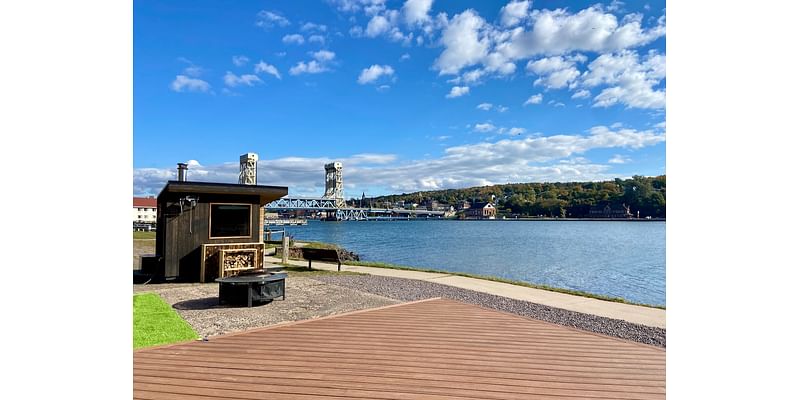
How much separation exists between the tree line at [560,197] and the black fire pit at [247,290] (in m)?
49.6

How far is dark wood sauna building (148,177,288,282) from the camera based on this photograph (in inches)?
307

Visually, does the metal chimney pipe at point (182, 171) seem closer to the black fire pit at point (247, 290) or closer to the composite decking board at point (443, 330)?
the black fire pit at point (247, 290)

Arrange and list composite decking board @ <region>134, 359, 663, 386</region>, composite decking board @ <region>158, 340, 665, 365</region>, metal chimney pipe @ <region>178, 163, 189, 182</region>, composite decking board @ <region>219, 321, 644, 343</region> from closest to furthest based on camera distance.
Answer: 1. composite decking board @ <region>134, 359, 663, 386</region>
2. composite decking board @ <region>158, 340, 665, 365</region>
3. composite decking board @ <region>219, 321, 644, 343</region>
4. metal chimney pipe @ <region>178, 163, 189, 182</region>

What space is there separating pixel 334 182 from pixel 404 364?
6951 cm

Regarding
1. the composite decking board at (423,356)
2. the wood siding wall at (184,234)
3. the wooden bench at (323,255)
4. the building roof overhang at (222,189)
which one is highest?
the building roof overhang at (222,189)

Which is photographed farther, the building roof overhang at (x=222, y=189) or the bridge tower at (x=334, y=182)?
the bridge tower at (x=334, y=182)

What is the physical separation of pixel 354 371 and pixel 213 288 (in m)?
5.32

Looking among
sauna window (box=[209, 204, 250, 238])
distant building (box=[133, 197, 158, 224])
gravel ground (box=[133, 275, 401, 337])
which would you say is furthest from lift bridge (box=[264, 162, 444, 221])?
gravel ground (box=[133, 275, 401, 337])

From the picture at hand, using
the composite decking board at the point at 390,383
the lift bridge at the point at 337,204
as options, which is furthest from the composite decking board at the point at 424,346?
the lift bridge at the point at 337,204

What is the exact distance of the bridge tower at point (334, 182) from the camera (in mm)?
69062

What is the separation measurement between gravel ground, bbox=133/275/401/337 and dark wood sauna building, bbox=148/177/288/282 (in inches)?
22.2

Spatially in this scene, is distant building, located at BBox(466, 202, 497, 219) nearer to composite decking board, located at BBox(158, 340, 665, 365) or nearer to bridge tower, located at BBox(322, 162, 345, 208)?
bridge tower, located at BBox(322, 162, 345, 208)

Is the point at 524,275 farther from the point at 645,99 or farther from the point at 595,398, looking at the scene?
the point at 595,398
